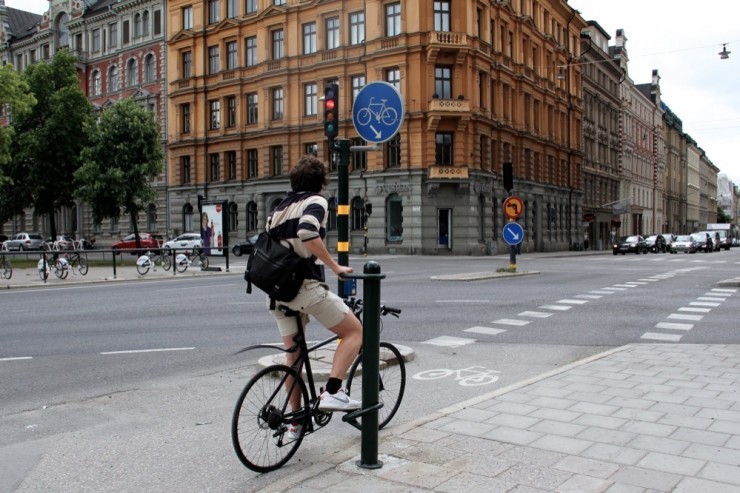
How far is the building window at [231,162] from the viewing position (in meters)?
50.8

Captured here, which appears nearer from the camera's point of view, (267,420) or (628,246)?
(267,420)

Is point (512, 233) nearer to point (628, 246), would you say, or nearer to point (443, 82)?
point (443, 82)

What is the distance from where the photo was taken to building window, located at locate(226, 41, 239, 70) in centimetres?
5034

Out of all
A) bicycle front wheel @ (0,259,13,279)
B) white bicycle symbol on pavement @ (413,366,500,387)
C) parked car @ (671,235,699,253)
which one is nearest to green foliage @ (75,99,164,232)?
bicycle front wheel @ (0,259,13,279)

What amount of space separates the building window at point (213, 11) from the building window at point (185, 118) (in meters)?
6.61

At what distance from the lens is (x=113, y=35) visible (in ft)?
→ 196

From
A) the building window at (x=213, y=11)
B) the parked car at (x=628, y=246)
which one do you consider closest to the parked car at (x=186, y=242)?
the building window at (x=213, y=11)

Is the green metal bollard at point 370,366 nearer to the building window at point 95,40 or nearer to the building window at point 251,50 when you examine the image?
the building window at point 251,50

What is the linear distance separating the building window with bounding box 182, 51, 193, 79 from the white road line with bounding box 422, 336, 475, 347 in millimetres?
47781

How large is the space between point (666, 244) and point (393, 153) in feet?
92.3

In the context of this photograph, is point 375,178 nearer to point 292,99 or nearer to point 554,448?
point 292,99

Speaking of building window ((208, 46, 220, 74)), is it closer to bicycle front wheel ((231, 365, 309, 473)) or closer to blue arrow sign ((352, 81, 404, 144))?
blue arrow sign ((352, 81, 404, 144))

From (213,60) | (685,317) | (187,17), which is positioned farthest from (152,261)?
(187,17)

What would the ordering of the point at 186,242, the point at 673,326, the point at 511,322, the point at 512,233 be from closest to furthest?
the point at 673,326 → the point at 511,322 → the point at 512,233 → the point at 186,242
